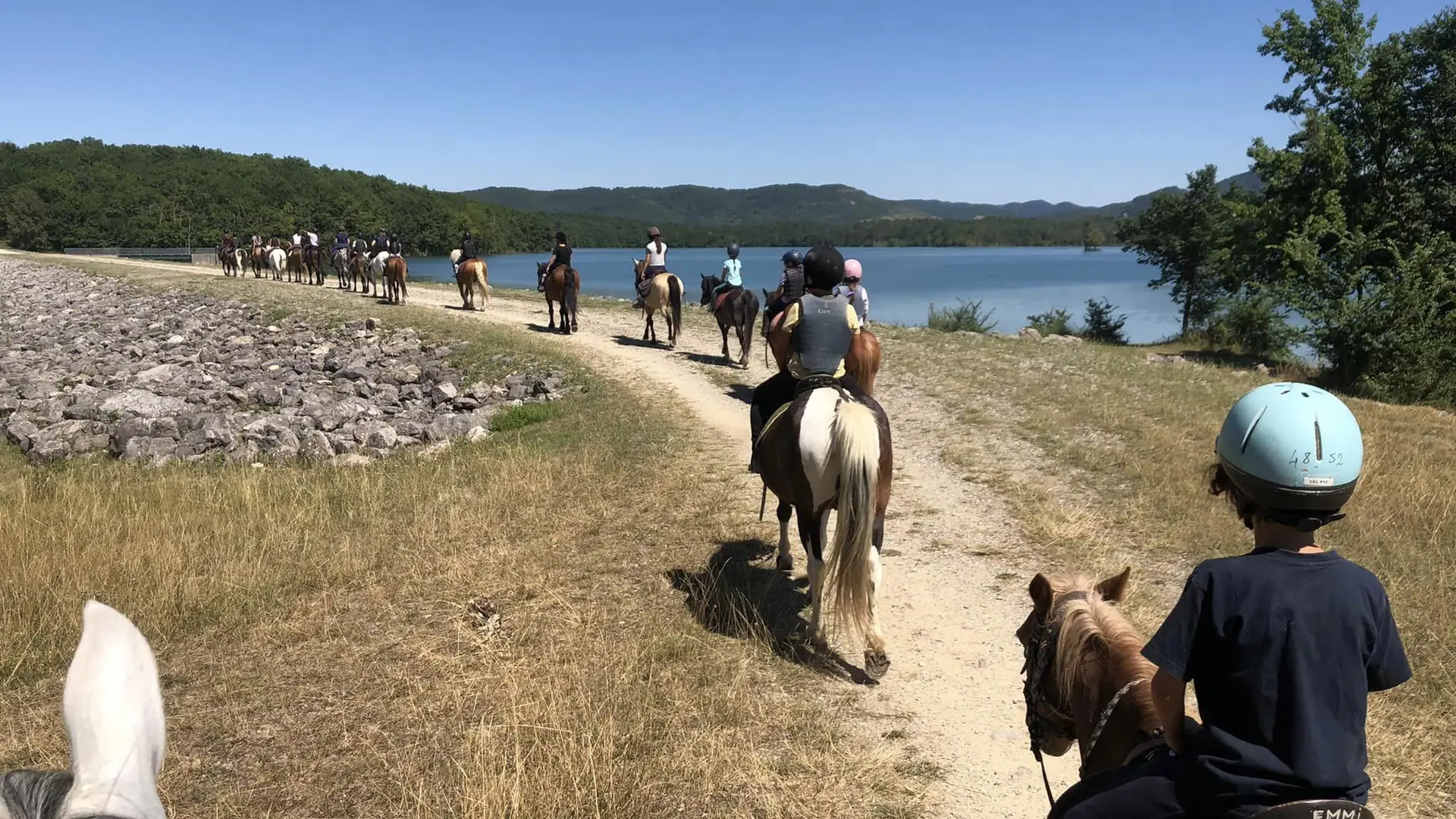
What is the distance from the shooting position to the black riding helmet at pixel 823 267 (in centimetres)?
550

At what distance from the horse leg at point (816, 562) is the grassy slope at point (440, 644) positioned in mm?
348

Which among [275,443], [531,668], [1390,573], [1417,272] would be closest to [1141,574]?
[1390,573]

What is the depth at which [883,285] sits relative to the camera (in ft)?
219

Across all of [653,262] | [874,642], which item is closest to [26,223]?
[653,262]

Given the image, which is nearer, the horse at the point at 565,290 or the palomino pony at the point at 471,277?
the horse at the point at 565,290

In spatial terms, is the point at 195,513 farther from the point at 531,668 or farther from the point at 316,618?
the point at 531,668

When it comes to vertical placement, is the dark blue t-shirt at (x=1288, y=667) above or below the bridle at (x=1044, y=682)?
above

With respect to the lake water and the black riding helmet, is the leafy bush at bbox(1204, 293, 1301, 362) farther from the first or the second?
the black riding helmet

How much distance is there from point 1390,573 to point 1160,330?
147ft

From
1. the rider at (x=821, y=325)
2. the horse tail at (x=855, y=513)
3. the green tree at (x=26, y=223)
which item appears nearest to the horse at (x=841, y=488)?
the horse tail at (x=855, y=513)

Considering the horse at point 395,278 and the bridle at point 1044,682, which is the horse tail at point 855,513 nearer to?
the bridle at point 1044,682

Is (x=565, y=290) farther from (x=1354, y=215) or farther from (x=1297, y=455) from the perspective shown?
(x=1354, y=215)

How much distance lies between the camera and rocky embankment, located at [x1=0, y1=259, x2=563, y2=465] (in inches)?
462

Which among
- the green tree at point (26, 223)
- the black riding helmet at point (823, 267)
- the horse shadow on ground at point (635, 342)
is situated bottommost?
the horse shadow on ground at point (635, 342)
